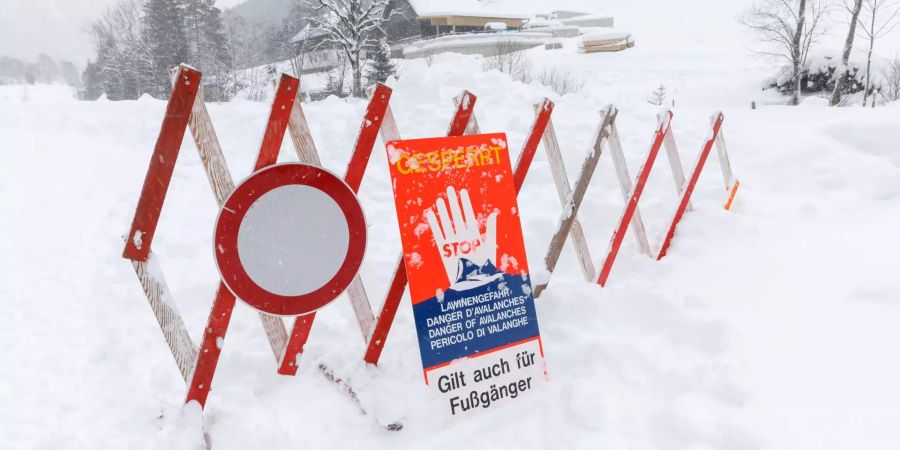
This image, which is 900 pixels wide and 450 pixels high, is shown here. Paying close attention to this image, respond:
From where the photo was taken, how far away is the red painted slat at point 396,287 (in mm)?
2596

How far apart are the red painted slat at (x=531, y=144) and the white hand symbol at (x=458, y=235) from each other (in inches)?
17.1

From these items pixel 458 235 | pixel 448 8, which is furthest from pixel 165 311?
pixel 448 8

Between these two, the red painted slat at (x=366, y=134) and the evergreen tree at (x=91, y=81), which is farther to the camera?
the evergreen tree at (x=91, y=81)

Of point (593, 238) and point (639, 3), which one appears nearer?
point (593, 238)

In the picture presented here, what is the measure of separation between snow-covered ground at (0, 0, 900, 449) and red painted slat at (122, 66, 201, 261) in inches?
33.6

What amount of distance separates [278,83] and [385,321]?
131 cm

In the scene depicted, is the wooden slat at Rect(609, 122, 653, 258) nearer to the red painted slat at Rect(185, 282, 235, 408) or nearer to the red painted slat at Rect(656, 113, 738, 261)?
the red painted slat at Rect(656, 113, 738, 261)

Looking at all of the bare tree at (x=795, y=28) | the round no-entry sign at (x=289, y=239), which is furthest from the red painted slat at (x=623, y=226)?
the bare tree at (x=795, y=28)

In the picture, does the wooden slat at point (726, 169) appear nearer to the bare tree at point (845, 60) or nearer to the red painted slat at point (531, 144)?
the red painted slat at point (531, 144)

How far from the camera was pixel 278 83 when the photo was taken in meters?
2.25

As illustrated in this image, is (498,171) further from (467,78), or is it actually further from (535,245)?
(467,78)

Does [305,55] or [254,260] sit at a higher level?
[305,55]

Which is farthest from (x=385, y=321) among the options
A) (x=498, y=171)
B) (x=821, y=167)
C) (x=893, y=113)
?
(x=893, y=113)

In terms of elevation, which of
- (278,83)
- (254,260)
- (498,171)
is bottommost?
(254,260)
